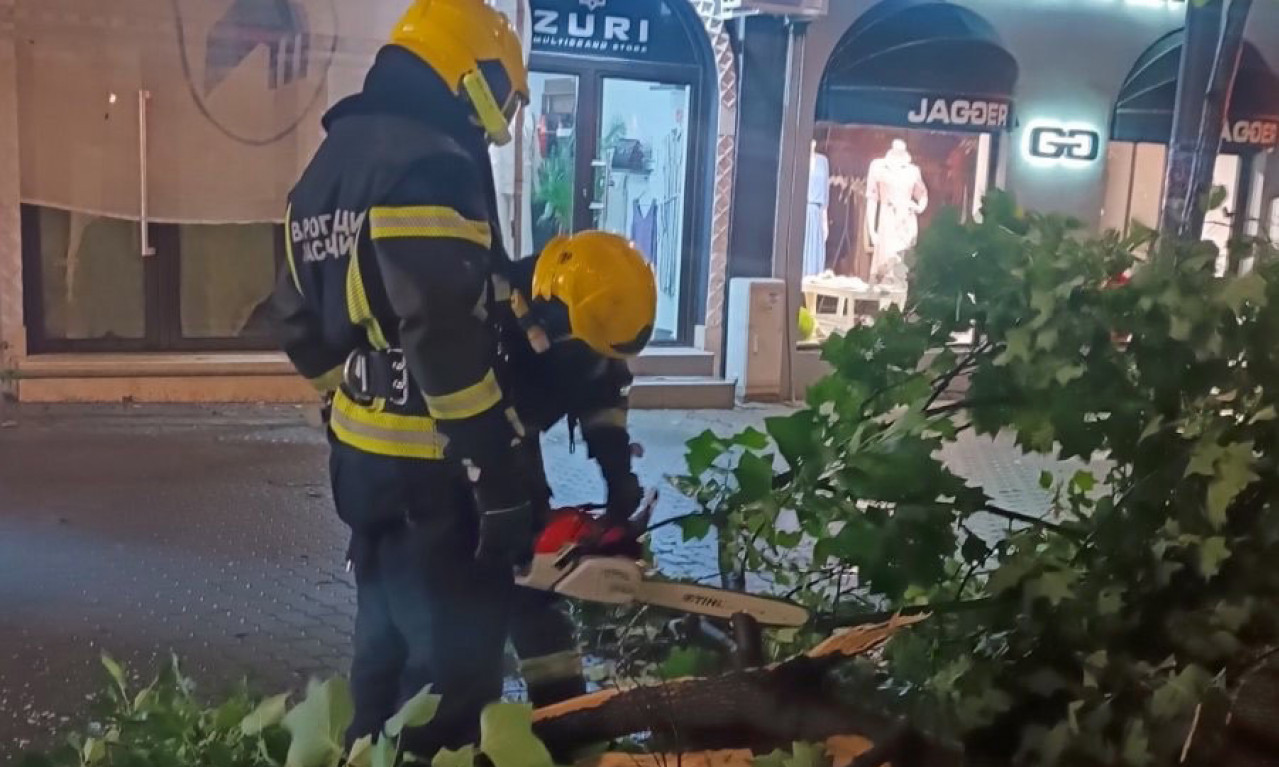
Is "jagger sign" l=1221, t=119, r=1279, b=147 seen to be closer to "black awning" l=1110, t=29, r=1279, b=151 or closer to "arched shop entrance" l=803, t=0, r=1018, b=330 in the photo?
"black awning" l=1110, t=29, r=1279, b=151

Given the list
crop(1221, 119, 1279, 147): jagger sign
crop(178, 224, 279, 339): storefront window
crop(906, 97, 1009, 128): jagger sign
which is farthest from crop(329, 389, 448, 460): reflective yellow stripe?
crop(1221, 119, 1279, 147): jagger sign

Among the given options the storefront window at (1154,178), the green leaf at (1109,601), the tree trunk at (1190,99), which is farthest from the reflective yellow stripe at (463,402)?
the storefront window at (1154,178)

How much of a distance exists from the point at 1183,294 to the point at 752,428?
924 millimetres

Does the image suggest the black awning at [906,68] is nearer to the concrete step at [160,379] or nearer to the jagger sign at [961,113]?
the jagger sign at [961,113]

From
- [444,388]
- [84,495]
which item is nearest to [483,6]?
[444,388]

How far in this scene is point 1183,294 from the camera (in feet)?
6.57

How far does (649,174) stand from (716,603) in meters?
9.35

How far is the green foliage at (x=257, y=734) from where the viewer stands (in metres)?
1.61

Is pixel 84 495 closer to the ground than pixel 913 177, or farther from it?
closer to the ground

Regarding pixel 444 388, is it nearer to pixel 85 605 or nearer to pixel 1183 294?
pixel 1183 294

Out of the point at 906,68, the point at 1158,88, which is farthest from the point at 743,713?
the point at 1158,88

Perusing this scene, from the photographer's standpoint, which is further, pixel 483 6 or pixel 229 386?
pixel 229 386

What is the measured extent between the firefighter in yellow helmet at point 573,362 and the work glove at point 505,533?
358 millimetres

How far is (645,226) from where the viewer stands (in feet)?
39.0
